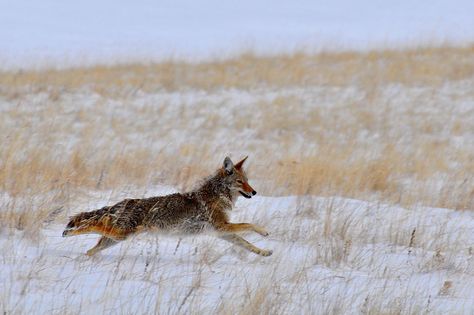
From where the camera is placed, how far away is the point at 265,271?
5.24 meters

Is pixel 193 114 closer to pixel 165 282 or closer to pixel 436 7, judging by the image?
pixel 165 282

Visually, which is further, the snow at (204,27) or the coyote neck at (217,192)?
→ the snow at (204,27)

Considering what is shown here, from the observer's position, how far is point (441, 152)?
1214cm

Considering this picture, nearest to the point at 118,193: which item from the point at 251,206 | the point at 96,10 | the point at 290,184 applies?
the point at 251,206

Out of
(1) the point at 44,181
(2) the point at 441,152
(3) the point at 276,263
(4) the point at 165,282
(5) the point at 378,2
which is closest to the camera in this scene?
(4) the point at 165,282

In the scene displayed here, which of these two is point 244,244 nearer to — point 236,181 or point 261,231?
point 261,231

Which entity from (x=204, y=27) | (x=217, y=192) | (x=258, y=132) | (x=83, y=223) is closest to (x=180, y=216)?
(x=217, y=192)

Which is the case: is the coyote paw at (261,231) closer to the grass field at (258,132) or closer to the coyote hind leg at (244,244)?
→ the coyote hind leg at (244,244)

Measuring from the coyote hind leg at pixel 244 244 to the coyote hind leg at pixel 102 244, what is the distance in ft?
3.18

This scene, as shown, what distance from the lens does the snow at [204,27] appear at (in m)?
21.3

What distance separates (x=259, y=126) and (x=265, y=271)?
979cm

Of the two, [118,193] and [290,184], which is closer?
[118,193]

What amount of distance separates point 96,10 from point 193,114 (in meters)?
19.6

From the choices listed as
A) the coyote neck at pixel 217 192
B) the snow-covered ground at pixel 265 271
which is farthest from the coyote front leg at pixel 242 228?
the coyote neck at pixel 217 192
